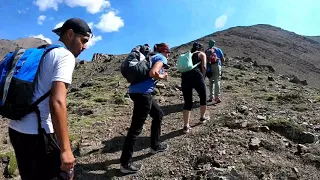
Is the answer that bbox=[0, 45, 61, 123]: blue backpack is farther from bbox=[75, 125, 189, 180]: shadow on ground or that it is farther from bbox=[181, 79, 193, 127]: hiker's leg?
bbox=[181, 79, 193, 127]: hiker's leg

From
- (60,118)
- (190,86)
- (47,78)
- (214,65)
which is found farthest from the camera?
(214,65)

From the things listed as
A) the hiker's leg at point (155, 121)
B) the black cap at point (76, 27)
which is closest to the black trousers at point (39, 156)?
the black cap at point (76, 27)

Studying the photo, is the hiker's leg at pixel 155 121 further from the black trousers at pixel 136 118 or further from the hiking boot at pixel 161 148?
the black trousers at pixel 136 118

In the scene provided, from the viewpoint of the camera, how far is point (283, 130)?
7699 mm

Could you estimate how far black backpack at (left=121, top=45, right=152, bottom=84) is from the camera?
5641mm

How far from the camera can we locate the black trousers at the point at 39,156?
9.71ft

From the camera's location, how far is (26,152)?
3008mm


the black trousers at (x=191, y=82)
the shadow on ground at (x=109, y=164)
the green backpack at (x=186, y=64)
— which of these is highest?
the green backpack at (x=186, y=64)

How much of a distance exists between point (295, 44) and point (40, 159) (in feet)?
175

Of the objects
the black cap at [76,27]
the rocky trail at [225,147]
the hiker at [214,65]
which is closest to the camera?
the black cap at [76,27]

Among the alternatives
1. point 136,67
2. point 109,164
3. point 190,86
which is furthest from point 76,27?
point 190,86

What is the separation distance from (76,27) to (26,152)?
1187 millimetres

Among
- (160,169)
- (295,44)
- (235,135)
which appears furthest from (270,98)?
(295,44)

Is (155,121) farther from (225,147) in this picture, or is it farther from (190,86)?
(190,86)
